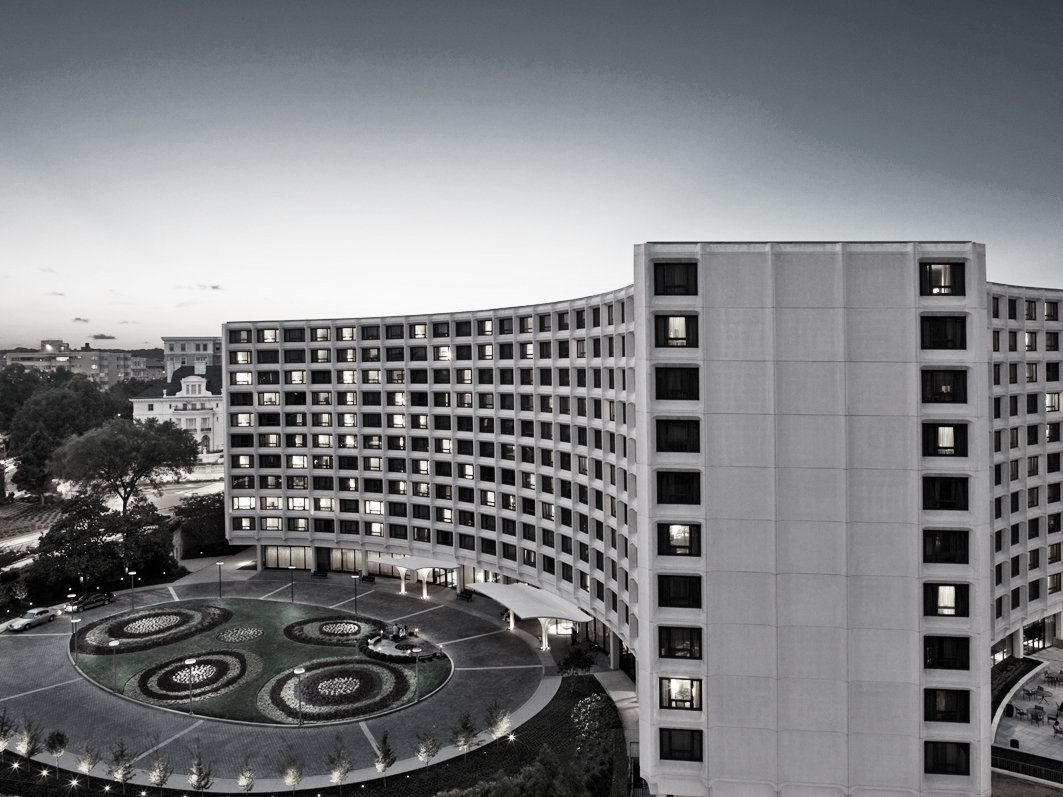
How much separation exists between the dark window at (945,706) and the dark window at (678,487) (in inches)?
535

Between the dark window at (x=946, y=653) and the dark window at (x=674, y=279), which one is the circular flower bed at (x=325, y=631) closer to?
the dark window at (x=674, y=279)

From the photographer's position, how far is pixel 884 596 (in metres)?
29.5

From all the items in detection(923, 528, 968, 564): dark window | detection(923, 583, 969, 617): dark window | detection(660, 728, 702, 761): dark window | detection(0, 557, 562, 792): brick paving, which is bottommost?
detection(0, 557, 562, 792): brick paving

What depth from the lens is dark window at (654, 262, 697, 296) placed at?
31062 millimetres

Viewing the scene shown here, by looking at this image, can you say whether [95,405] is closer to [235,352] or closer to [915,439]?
[235,352]

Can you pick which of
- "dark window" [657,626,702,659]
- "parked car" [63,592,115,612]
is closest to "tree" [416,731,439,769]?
"dark window" [657,626,702,659]

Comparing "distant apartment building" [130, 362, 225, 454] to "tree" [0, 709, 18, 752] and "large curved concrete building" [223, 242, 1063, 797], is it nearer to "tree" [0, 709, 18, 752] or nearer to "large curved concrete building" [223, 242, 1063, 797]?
"tree" [0, 709, 18, 752]

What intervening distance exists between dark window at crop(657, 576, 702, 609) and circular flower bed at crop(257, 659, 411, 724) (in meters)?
22.6

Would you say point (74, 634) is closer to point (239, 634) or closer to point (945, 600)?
point (239, 634)

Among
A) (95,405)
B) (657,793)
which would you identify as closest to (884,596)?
(657,793)

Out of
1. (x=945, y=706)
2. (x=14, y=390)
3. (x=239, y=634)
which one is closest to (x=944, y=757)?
(x=945, y=706)

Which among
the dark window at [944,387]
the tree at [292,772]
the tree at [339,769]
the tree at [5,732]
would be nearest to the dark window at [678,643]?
the dark window at [944,387]

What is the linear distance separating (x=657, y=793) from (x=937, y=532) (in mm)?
18034

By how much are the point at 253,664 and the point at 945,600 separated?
46.2 m
